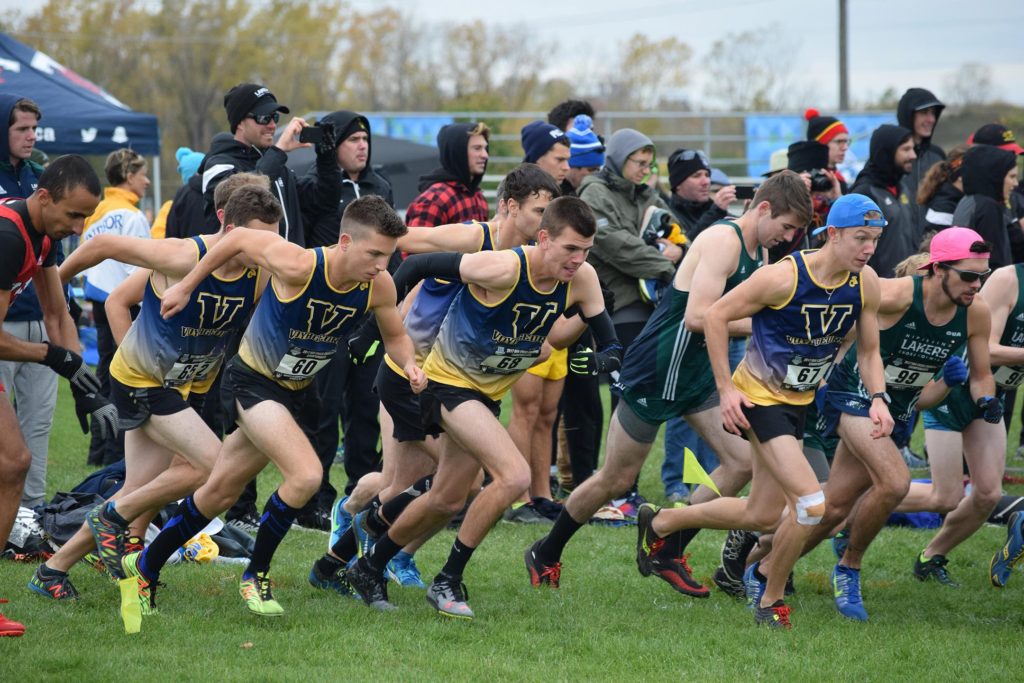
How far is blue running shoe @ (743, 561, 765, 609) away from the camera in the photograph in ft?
21.6

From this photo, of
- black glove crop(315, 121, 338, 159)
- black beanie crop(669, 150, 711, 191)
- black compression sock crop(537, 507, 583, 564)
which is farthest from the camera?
black beanie crop(669, 150, 711, 191)

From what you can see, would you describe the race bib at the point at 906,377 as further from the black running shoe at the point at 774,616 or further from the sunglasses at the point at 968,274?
the black running shoe at the point at 774,616

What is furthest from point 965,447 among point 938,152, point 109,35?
point 109,35

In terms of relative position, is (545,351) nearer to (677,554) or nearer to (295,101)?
(677,554)

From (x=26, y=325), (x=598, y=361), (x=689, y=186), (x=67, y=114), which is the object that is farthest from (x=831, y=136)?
(x=67, y=114)

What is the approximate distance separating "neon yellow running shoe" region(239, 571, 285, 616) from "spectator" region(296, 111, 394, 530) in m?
2.41

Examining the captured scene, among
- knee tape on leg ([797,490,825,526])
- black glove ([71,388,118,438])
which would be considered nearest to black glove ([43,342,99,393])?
black glove ([71,388,118,438])

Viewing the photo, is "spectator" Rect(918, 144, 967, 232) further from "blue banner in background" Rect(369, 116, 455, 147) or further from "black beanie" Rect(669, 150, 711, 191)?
"blue banner in background" Rect(369, 116, 455, 147)

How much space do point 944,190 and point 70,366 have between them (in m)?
6.76

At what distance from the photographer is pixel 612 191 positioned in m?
9.37

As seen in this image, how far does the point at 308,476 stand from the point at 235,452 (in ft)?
1.44

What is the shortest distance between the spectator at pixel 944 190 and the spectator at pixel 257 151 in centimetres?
493

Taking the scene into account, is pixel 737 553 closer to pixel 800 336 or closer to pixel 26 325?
pixel 800 336

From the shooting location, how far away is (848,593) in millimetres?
6504
